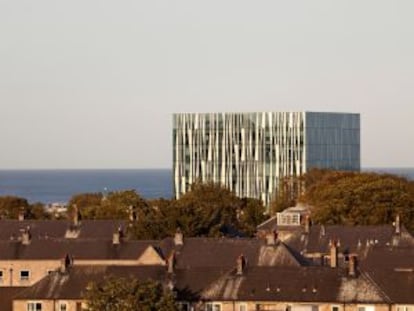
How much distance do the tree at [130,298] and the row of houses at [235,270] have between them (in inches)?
258

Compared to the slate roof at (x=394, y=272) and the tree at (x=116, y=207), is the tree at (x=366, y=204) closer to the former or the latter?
the tree at (x=116, y=207)

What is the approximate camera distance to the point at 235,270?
8900cm

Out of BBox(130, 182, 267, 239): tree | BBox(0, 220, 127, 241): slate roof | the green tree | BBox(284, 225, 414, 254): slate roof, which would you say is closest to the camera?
BBox(284, 225, 414, 254): slate roof

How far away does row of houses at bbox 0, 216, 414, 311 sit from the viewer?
85688 millimetres

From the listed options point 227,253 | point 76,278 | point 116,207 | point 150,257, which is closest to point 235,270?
point 76,278

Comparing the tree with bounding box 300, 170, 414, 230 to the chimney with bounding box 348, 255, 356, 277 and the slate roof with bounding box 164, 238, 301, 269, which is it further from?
the chimney with bounding box 348, 255, 356, 277

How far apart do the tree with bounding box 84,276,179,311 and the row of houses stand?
6.55m

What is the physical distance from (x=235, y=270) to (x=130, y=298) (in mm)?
12066

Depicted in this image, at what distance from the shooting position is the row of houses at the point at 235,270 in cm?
8569

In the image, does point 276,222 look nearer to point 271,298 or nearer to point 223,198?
point 223,198

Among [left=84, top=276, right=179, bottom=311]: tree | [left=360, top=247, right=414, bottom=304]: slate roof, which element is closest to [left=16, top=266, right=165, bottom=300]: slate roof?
[left=84, top=276, right=179, bottom=311]: tree

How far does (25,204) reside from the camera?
17438cm

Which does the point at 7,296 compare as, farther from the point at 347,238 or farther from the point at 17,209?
the point at 17,209

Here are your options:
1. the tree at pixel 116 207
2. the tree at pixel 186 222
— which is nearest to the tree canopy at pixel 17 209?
the tree at pixel 116 207
